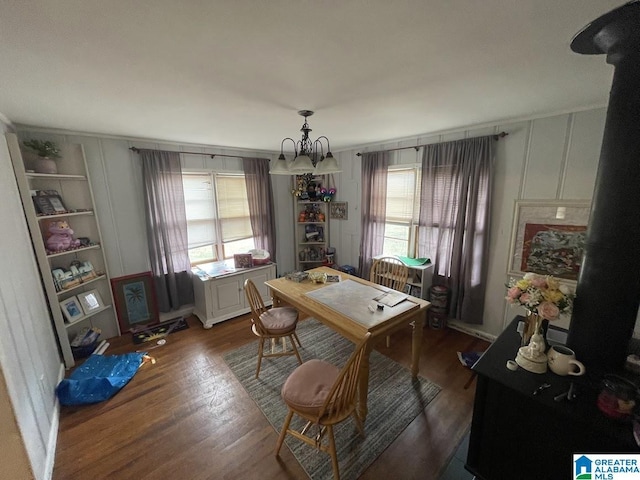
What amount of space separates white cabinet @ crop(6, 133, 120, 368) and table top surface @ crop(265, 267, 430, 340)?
2055 millimetres

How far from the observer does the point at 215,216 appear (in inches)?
143

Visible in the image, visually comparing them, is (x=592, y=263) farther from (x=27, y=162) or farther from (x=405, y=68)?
(x=27, y=162)

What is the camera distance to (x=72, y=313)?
A: 254 centimetres

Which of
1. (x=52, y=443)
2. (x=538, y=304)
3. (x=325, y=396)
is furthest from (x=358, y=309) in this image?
(x=52, y=443)

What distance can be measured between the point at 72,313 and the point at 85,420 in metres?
1.19

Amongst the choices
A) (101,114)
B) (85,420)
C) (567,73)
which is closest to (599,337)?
(567,73)

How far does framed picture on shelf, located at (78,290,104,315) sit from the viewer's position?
2661 mm

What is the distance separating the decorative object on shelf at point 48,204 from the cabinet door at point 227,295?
164 cm

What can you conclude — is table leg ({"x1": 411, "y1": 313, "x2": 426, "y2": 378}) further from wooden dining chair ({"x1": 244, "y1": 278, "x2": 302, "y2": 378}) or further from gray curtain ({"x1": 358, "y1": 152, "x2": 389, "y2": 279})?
gray curtain ({"x1": 358, "y1": 152, "x2": 389, "y2": 279})

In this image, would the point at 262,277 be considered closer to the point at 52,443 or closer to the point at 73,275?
the point at 73,275

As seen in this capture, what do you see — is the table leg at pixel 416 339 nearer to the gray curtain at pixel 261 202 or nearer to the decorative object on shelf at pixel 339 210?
the decorative object on shelf at pixel 339 210

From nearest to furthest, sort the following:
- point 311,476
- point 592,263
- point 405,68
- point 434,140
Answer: point 592,263 < point 405,68 < point 311,476 < point 434,140
